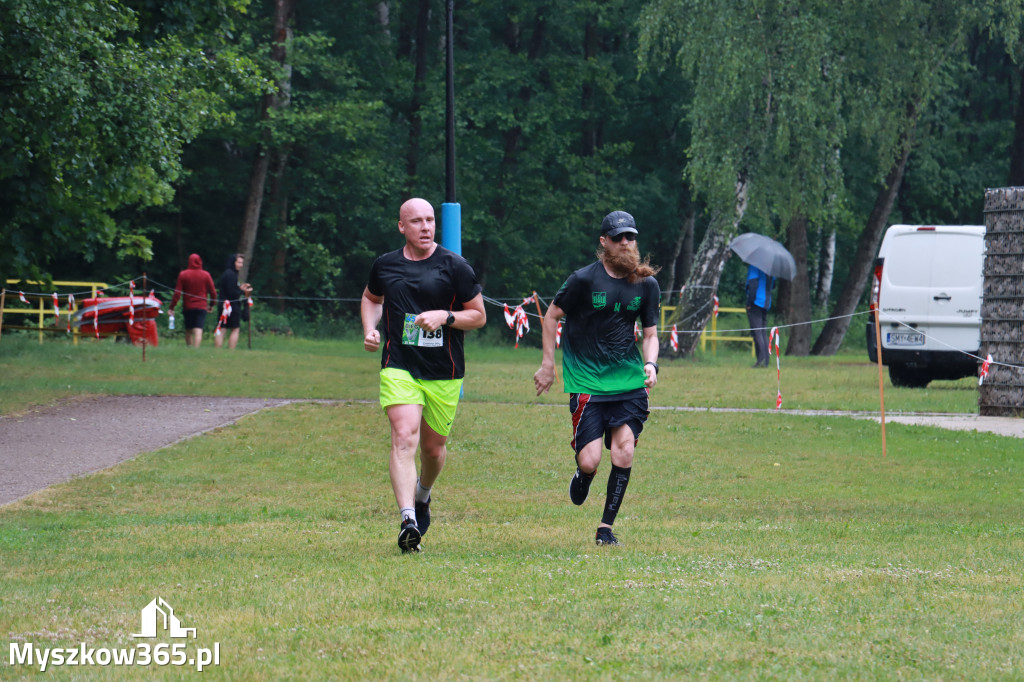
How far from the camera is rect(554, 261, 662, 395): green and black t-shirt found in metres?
7.99

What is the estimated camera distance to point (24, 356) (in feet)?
76.0

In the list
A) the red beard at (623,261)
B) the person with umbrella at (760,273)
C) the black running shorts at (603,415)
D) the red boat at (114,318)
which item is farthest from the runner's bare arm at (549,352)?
the red boat at (114,318)

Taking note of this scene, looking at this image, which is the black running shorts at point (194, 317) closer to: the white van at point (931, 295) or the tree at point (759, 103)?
the tree at point (759, 103)

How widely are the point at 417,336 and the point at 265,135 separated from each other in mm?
30273

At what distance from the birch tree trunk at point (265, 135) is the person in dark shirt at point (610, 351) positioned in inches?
1112

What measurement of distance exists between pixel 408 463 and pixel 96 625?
2.63 meters

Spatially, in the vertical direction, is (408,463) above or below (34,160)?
below

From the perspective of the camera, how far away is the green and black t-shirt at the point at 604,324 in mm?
7988

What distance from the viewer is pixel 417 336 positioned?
773 centimetres

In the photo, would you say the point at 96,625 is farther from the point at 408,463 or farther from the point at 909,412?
the point at 909,412

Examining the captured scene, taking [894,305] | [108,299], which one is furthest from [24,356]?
[894,305]

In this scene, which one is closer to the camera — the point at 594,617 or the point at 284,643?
the point at 284,643

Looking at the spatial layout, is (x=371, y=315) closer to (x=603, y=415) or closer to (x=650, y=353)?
(x=603, y=415)

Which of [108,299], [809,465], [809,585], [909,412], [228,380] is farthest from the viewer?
[108,299]
